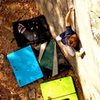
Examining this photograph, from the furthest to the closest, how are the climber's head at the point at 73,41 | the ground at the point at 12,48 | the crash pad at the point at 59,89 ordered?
1. the ground at the point at 12,48
2. the crash pad at the point at 59,89
3. the climber's head at the point at 73,41

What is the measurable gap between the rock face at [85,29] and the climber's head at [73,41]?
77 mm

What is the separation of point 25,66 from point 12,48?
45 cm

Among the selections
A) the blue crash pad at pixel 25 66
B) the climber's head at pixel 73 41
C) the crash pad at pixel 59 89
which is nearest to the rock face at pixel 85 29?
the climber's head at pixel 73 41

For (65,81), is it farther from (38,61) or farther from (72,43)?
(72,43)

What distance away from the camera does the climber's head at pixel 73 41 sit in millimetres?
4879

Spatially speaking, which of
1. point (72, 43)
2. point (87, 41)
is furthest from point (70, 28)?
point (87, 41)

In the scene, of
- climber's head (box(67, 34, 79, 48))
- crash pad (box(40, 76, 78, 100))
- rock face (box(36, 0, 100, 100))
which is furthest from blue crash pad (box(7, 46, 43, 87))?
climber's head (box(67, 34, 79, 48))

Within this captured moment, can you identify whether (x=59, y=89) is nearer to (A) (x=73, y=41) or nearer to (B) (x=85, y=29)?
(A) (x=73, y=41)

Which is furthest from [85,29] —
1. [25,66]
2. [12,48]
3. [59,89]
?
[12,48]

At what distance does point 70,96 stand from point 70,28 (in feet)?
4.49

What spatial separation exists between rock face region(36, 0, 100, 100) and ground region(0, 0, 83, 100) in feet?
0.77

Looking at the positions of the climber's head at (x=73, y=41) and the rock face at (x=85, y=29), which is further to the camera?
the climber's head at (x=73, y=41)

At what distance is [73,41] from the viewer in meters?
4.90

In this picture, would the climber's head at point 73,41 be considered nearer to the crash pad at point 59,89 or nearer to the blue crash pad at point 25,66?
the crash pad at point 59,89
